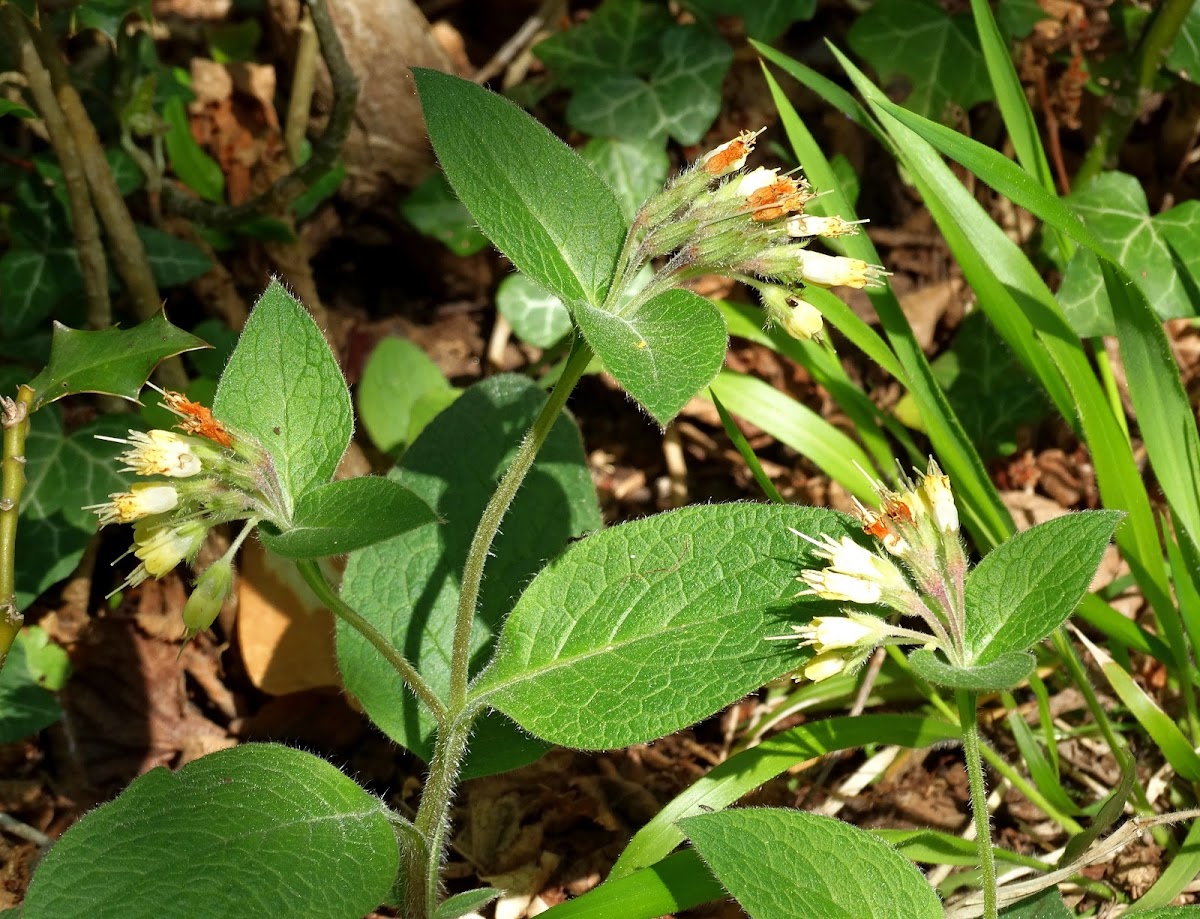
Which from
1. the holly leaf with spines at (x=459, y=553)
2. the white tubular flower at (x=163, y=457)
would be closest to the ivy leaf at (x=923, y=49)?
the holly leaf with spines at (x=459, y=553)

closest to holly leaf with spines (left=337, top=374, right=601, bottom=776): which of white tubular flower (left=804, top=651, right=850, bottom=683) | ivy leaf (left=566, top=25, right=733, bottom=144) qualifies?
white tubular flower (left=804, top=651, right=850, bottom=683)

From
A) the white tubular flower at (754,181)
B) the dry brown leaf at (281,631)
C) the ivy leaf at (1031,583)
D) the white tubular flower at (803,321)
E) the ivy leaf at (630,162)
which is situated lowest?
the dry brown leaf at (281,631)

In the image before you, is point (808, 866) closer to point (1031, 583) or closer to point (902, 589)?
point (902, 589)

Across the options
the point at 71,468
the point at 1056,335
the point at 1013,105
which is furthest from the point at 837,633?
the point at 71,468

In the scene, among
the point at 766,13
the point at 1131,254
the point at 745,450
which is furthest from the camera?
the point at 766,13

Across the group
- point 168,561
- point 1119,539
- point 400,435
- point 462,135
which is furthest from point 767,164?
point 168,561

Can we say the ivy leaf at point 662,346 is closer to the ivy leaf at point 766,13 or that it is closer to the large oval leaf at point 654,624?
the large oval leaf at point 654,624

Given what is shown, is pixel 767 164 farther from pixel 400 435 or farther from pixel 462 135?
pixel 462 135
